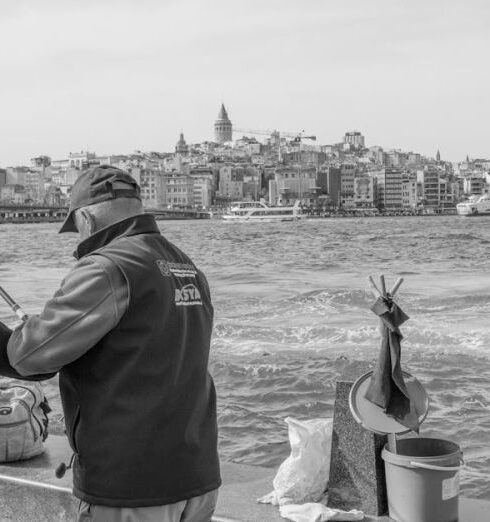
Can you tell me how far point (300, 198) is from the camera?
180125 mm

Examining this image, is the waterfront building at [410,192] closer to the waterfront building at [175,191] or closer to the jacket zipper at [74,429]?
the waterfront building at [175,191]

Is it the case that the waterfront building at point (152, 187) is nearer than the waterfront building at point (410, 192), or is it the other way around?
the waterfront building at point (152, 187)

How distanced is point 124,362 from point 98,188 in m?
0.52

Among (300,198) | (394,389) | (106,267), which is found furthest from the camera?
(300,198)

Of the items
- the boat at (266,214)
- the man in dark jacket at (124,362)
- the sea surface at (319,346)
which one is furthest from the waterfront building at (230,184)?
the man in dark jacket at (124,362)

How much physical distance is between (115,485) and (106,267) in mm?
612

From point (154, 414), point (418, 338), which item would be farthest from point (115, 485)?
point (418, 338)

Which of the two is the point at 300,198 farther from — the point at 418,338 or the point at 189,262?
the point at 189,262

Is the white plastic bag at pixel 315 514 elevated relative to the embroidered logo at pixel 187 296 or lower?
lower

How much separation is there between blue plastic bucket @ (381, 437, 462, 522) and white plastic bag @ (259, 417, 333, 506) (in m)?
Result: 0.39

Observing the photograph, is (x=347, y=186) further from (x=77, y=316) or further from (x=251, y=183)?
(x=77, y=316)

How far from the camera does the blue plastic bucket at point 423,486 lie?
3.74 m

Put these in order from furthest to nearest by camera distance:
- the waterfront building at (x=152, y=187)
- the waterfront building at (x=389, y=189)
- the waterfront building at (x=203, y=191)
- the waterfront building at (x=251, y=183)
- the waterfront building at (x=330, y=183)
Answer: the waterfront building at (x=330, y=183)
the waterfront building at (x=389, y=189)
the waterfront building at (x=251, y=183)
the waterfront building at (x=203, y=191)
the waterfront building at (x=152, y=187)

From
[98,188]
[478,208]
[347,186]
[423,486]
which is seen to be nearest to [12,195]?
[347,186]
